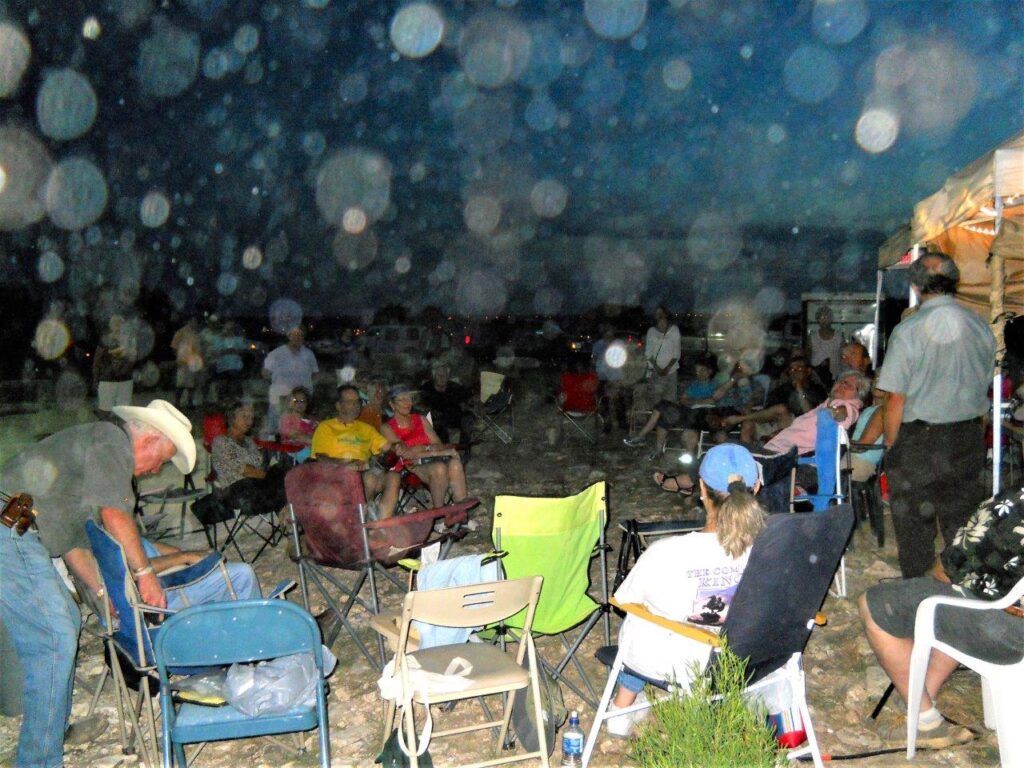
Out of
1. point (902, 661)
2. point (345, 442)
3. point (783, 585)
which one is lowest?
point (902, 661)

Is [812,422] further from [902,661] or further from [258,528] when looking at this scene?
[258,528]

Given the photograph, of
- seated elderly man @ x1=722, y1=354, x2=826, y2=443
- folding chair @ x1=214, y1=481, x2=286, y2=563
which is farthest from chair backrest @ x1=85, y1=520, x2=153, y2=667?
seated elderly man @ x1=722, y1=354, x2=826, y2=443

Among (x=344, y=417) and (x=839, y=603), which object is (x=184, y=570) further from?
(x=839, y=603)

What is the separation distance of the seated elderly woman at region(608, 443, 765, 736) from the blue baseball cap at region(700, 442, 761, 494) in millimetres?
32

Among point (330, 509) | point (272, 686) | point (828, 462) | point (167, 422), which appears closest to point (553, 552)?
point (330, 509)

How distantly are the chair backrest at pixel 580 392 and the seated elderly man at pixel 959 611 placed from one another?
774 cm

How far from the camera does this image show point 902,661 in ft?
10.2

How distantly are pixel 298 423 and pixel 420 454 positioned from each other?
1.26 m

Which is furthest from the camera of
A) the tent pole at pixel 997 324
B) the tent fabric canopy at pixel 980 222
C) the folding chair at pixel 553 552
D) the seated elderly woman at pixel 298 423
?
the seated elderly woman at pixel 298 423

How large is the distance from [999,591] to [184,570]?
127 inches

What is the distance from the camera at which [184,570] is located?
11.7 feet

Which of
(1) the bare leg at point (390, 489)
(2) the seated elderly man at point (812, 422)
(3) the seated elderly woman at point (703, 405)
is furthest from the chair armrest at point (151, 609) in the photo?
(3) the seated elderly woman at point (703, 405)

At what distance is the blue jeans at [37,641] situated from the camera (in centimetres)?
286

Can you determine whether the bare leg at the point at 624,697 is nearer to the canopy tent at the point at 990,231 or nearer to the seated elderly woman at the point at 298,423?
the canopy tent at the point at 990,231
